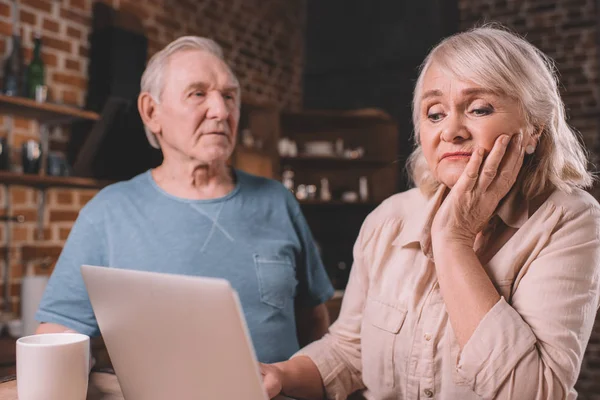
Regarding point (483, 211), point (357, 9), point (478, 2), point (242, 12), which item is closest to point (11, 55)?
point (242, 12)

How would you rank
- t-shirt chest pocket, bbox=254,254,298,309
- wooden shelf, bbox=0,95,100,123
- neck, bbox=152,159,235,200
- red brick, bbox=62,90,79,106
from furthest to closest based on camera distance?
red brick, bbox=62,90,79,106, wooden shelf, bbox=0,95,100,123, neck, bbox=152,159,235,200, t-shirt chest pocket, bbox=254,254,298,309

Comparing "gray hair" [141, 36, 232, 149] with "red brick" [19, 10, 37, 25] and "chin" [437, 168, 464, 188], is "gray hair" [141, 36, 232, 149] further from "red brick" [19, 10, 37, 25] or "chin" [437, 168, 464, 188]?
"red brick" [19, 10, 37, 25]

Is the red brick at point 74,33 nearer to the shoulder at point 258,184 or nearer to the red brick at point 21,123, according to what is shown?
the red brick at point 21,123

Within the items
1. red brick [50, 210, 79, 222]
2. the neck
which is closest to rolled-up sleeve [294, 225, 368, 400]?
the neck

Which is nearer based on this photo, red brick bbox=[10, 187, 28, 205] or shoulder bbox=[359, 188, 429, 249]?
shoulder bbox=[359, 188, 429, 249]

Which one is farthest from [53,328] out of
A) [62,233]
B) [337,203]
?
[337,203]

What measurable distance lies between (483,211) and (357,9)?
13.8 ft

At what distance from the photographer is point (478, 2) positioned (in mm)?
4836

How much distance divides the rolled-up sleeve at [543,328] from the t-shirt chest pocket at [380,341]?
0.19 m

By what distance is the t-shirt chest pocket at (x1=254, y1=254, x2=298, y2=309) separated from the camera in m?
1.65

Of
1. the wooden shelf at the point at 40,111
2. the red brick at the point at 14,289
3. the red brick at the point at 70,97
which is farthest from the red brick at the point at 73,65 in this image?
the red brick at the point at 14,289

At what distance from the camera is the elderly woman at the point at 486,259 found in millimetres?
1008

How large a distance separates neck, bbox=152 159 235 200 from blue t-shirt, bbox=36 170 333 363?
0.03 m

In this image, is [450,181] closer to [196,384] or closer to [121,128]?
[196,384]
